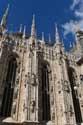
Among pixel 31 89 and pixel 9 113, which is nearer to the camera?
pixel 9 113

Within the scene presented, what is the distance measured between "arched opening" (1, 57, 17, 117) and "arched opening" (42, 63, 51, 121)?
12.3 ft

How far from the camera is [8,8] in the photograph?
1222 inches

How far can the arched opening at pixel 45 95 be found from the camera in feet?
62.6

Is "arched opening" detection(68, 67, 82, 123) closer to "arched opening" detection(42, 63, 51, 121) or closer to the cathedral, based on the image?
the cathedral

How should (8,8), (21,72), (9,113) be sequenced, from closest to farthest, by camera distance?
(9,113) < (21,72) < (8,8)

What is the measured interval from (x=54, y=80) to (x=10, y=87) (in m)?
6.02

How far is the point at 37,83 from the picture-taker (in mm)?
19875

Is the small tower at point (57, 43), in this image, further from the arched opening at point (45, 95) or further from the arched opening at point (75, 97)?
the arched opening at point (45, 95)

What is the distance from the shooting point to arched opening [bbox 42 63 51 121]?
1907 centimetres

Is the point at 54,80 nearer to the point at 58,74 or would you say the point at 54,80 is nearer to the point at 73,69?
the point at 58,74

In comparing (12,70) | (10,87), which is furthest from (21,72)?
(10,87)

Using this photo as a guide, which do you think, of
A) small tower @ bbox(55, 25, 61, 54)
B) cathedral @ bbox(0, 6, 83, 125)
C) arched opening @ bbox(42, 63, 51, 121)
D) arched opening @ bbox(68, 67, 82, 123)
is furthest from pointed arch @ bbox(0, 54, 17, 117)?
arched opening @ bbox(68, 67, 82, 123)

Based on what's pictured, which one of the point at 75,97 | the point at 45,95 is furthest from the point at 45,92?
the point at 75,97

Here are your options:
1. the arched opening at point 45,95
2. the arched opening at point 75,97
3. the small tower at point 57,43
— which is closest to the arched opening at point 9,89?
the arched opening at point 45,95
